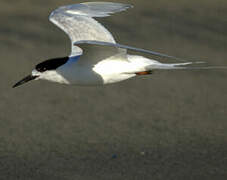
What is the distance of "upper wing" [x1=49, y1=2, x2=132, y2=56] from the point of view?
21.4ft

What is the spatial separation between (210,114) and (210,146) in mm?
798

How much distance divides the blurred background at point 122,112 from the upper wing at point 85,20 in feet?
4.11

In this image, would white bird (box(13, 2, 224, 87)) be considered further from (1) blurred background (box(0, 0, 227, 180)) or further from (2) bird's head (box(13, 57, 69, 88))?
(1) blurred background (box(0, 0, 227, 180))

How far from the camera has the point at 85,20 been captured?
261 inches

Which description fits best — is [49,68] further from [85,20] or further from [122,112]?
[122,112]

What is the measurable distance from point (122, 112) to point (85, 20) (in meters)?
1.71

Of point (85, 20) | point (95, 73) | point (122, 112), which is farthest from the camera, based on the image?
point (122, 112)

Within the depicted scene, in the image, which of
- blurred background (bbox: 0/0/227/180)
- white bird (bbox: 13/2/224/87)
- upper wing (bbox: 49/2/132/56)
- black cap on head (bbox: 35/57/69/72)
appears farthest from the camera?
blurred background (bbox: 0/0/227/180)

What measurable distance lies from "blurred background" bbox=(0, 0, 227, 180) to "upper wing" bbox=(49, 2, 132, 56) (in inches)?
49.3

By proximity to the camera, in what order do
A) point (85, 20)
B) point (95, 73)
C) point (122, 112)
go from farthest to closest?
point (122, 112), point (85, 20), point (95, 73)

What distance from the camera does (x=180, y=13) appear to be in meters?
11.1

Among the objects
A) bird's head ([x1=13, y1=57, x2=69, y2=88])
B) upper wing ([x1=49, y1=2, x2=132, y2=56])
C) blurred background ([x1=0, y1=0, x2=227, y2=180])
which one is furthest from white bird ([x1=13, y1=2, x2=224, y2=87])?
blurred background ([x1=0, y1=0, x2=227, y2=180])

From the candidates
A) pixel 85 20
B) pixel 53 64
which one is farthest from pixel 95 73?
pixel 85 20

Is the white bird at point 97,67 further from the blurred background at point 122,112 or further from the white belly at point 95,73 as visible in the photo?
the blurred background at point 122,112
